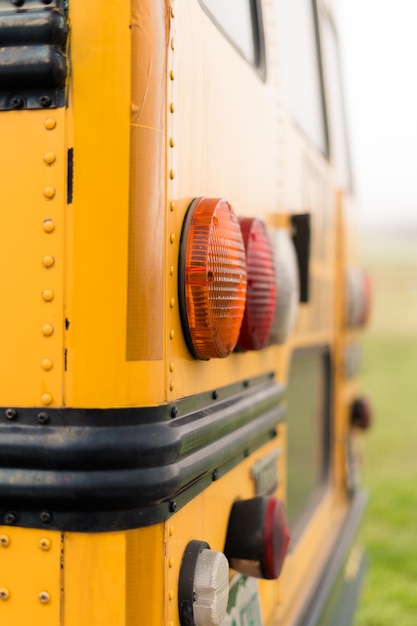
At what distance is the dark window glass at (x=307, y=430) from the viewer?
250cm

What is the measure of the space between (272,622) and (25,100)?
1.31 m

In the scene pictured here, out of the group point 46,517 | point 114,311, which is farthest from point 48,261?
point 46,517

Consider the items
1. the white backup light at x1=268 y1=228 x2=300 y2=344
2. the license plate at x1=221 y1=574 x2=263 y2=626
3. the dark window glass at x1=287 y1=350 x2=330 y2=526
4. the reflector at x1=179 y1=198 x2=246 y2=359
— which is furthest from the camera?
the dark window glass at x1=287 y1=350 x2=330 y2=526

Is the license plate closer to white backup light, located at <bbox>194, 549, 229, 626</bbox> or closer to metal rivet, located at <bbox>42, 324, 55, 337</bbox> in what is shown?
white backup light, located at <bbox>194, 549, 229, 626</bbox>

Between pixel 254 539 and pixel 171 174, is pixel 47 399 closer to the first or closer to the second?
pixel 171 174

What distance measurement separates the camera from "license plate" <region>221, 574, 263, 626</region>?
148 cm

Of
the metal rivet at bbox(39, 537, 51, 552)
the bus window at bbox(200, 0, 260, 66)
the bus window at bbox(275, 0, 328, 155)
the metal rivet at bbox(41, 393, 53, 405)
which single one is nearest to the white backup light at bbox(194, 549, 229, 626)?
the metal rivet at bbox(39, 537, 51, 552)

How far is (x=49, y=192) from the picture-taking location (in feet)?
3.69

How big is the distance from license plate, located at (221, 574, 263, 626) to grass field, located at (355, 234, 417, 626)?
225cm

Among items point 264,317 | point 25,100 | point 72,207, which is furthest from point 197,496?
point 25,100

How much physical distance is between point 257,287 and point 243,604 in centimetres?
58

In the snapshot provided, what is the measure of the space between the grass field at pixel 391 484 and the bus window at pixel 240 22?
272 centimetres

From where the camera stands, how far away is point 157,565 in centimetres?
115

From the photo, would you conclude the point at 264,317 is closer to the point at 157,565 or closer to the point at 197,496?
the point at 197,496
